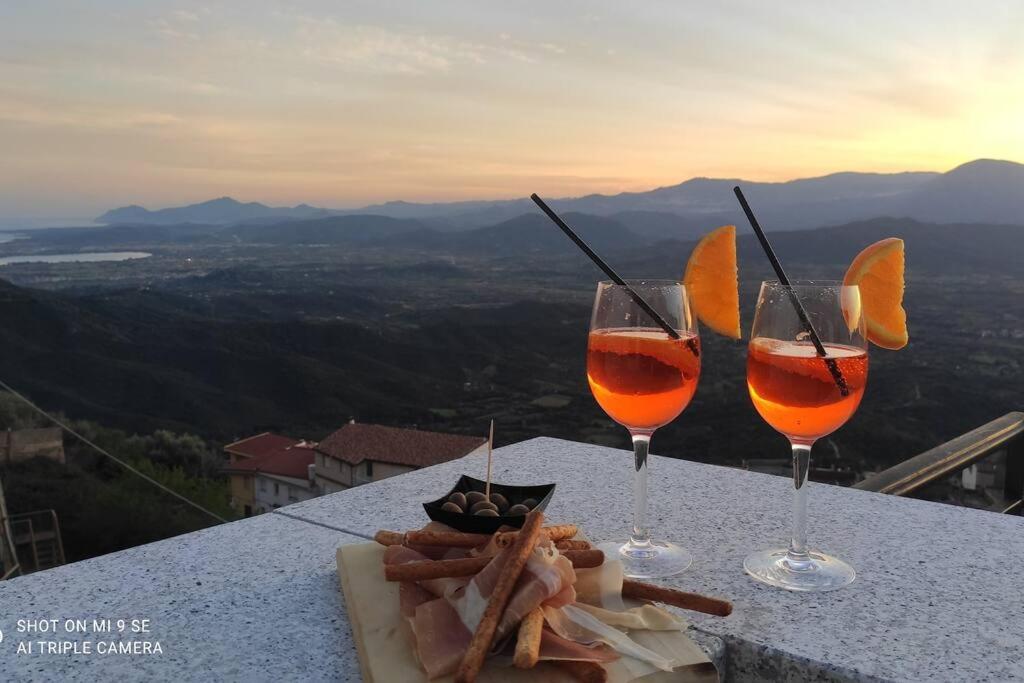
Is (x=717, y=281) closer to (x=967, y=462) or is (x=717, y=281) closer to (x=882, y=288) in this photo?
(x=882, y=288)

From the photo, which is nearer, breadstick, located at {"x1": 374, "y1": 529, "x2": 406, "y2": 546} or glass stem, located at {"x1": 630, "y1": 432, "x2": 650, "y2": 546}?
breadstick, located at {"x1": 374, "y1": 529, "x2": 406, "y2": 546}

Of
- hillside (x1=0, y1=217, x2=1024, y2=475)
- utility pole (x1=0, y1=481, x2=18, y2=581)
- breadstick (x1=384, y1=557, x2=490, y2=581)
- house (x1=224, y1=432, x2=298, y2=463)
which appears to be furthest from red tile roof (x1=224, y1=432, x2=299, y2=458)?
breadstick (x1=384, y1=557, x2=490, y2=581)

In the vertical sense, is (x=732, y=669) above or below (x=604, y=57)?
below

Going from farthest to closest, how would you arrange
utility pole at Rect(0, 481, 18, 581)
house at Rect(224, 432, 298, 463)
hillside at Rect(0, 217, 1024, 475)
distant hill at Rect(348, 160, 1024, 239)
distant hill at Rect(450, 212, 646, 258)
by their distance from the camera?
distant hill at Rect(348, 160, 1024, 239)
distant hill at Rect(450, 212, 646, 258)
house at Rect(224, 432, 298, 463)
hillside at Rect(0, 217, 1024, 475)
utility pole at Rect(0, 481, 18, 581)

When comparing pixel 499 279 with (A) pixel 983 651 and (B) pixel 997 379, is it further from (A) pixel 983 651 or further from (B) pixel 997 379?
(A) pixel 983 651

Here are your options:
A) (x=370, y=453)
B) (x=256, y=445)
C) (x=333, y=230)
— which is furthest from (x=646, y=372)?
(x=333, y=230)

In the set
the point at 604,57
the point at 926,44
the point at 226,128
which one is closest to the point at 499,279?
the point at 226,128

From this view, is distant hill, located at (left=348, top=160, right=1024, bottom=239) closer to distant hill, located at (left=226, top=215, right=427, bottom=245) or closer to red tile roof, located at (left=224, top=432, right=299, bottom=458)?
distant hill, located at (left=226, top=215, right=427, bottom=245)
